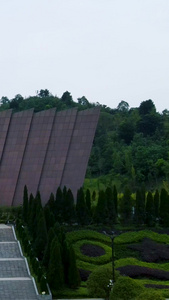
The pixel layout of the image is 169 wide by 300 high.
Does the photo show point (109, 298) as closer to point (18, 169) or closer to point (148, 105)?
point (18, 169)

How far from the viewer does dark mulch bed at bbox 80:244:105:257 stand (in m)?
22.4

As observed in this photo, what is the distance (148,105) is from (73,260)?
3898 centimetres

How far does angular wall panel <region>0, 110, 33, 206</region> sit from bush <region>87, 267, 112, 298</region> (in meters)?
12.3

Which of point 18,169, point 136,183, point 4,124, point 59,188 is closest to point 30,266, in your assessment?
point 59,188

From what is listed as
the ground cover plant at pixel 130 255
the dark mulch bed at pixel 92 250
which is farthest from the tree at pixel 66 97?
the dark mulch bed at pixel 92 250

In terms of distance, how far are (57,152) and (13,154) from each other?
7.50ft

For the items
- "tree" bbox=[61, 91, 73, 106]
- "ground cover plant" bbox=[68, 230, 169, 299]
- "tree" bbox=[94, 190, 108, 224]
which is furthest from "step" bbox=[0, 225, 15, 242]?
"tree" bbox=[61, 91, 73, 106]

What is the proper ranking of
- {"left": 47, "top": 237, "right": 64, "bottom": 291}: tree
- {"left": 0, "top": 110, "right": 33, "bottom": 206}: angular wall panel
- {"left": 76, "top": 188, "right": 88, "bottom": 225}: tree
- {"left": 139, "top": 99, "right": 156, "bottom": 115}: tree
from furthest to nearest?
{"left": 139, "top": 99, "right": 156, "bottom": 115}: tree → {"left": 0, "top": 110, "right": 33, "bottom": 206}: angular wall panel → {"left": 76, "top": 188, "right": 88, "bottom": 225}: tree → {"left": 47, "top": 237, "right": 64, "bottom": 291}: tree

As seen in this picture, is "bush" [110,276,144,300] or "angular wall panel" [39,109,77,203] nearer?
"bush" [110,276,144,300]

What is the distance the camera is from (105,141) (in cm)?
4847

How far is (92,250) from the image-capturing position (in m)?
22.7

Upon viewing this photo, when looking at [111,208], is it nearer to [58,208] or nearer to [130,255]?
[58,208]

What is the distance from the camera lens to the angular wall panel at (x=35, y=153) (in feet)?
94.5

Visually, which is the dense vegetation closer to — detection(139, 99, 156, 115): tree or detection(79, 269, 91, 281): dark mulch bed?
detection(79, 269, 91, 281): dark mulch bed
